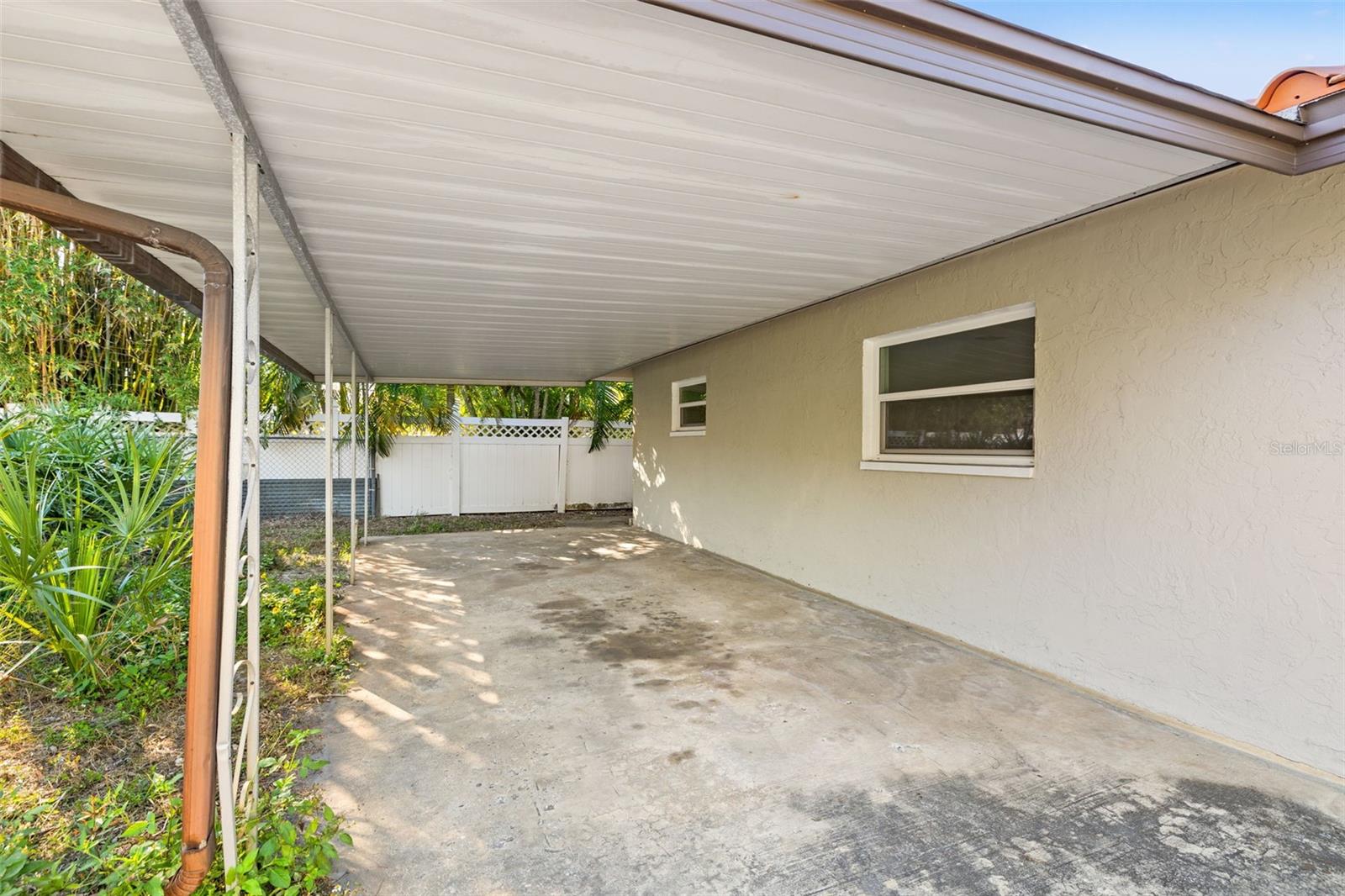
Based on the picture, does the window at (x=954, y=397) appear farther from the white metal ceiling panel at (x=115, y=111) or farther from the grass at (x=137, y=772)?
the white metal ceiling panel at (x=115, y=111)

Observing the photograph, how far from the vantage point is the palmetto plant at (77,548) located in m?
2.86

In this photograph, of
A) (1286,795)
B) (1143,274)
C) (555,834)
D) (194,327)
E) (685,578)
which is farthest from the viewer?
(194,327)

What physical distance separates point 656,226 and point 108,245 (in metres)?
2.27

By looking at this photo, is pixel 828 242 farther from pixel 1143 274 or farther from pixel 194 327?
pixel 194 327

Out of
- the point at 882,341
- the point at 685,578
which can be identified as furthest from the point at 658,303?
the point at 685,578

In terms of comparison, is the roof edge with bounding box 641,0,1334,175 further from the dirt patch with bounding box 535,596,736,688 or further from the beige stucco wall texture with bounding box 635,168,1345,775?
the dirt patch with bounding box 535,596,736,688

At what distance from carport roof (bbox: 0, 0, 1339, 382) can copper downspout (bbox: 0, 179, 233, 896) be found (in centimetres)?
42

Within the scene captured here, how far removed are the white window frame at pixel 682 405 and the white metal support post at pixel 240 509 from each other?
231 inches

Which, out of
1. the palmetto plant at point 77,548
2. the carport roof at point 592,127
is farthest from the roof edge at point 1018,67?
the palmetto plant at point 77,548

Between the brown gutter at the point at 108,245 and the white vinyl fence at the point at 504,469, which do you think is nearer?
the brown gutter at the point at 108,245

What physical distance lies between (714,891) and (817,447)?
12.9ft

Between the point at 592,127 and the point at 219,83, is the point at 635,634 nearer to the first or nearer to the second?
the point at 592,127

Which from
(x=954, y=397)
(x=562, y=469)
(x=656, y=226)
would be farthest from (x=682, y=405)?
(x=656, y=226)

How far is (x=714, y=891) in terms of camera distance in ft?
5.96
